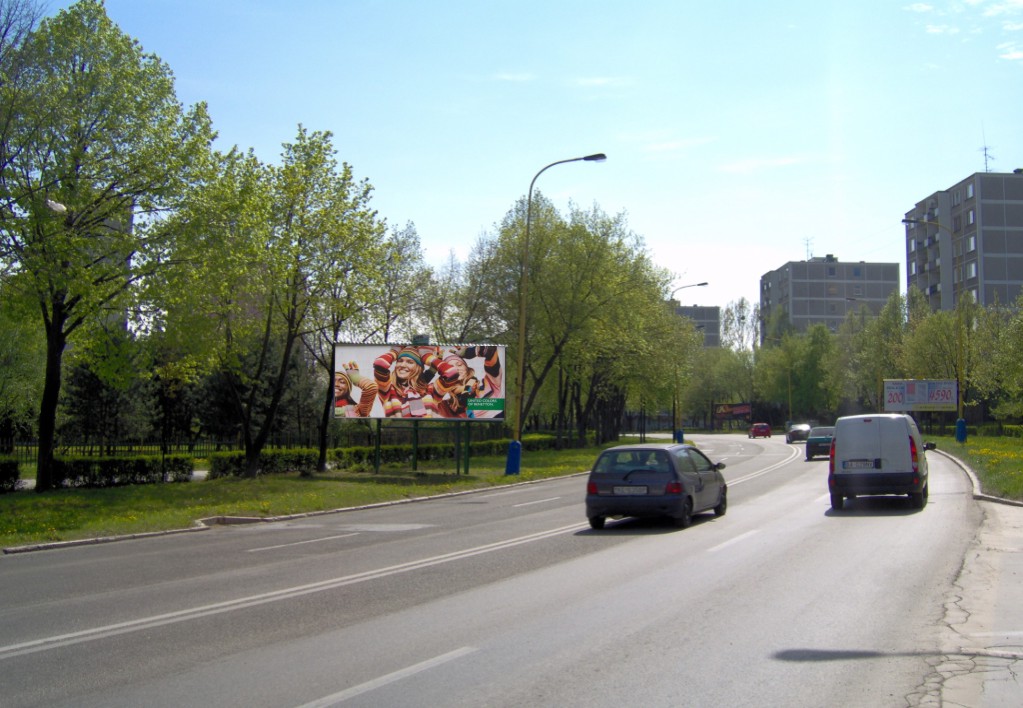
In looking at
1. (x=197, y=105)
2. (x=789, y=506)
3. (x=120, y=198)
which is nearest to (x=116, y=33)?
(x=197, y=105)

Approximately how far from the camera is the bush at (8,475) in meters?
25.8

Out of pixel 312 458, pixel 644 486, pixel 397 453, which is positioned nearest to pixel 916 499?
pixel 644 486

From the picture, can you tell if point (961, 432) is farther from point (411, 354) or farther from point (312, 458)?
point (312, 458)

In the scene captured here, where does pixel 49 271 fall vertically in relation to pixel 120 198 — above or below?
below

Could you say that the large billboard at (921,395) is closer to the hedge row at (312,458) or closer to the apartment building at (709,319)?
the hedge row at (312,458)

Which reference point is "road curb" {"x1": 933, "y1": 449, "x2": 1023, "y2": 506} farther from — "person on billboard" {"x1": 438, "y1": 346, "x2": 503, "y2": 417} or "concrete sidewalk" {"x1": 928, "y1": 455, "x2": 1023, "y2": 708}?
"person on billboard" {"x1": 438, "y1": 346, "x2": 503, "y2": 417}

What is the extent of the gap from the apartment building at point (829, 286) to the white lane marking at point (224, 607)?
409 ft

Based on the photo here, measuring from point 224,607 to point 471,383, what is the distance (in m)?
22.4

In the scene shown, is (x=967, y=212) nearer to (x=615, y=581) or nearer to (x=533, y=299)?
(x=533, y=299)

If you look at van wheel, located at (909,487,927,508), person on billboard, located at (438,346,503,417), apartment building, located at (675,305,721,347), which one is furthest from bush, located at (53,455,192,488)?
apartment building, located at (675,305,721,347)

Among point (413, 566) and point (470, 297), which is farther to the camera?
point (470, 297)

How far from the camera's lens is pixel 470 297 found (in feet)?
173

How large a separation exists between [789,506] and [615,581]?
10489 mm

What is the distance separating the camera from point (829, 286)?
131875mm
